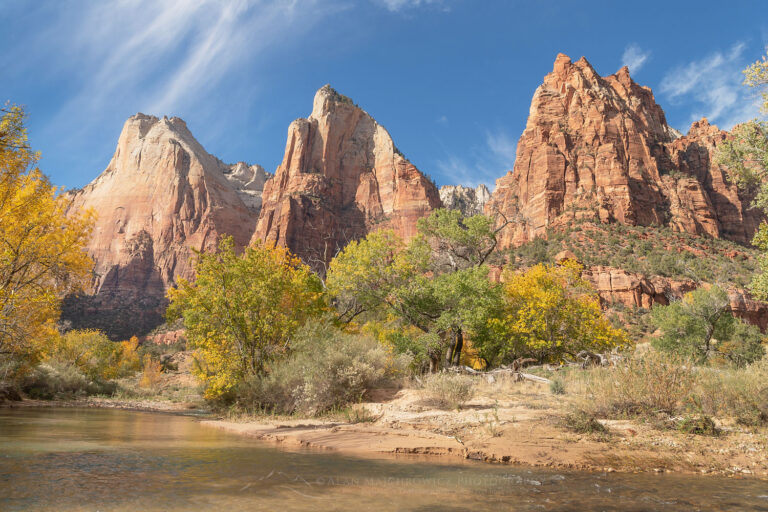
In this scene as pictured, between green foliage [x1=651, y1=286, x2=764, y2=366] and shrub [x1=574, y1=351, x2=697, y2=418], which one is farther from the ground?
green foliage [x1=651, y1=286, x2=764, y2=366]

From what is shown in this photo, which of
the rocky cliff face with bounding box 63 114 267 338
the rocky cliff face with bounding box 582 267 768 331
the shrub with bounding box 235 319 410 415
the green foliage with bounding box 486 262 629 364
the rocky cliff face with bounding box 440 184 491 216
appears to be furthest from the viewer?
the rocky cliff face with bounding box 440 184 491 216

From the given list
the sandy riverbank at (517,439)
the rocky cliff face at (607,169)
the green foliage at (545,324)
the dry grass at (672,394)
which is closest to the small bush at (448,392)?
the sandy riverbank at (517,439)

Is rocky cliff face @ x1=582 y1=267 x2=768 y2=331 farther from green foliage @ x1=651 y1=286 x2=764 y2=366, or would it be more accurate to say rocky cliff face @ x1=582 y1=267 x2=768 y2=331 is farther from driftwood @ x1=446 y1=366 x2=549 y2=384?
driftwood @ x1=446 y1=366 x2=549 y2=384

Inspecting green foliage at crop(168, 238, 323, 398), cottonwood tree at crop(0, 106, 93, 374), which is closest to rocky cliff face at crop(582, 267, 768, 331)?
green foliage at crop(168, 238, 323, 398)

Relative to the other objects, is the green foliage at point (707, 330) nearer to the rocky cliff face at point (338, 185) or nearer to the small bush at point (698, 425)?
the small bush at point (698, 425)

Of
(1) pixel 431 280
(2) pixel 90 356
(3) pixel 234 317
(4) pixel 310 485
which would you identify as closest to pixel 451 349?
(1) pixel 431 280

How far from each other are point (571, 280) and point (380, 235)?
989 cm

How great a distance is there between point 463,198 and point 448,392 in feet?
564

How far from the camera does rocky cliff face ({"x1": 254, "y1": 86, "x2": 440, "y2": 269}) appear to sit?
351 feet

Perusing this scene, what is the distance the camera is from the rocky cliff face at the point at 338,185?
10694cm

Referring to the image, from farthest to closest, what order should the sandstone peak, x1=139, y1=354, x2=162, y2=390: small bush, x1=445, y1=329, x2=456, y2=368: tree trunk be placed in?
the sandstone peak → x1=139, y1=354, x2=162, y2=390: small bush → x1=445, y1=329, x2=456, y2=368: tree trunk

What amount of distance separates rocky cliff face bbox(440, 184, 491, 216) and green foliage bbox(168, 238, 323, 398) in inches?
5718

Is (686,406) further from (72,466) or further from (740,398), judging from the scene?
(72,466)

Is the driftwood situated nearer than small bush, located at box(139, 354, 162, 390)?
Yes
